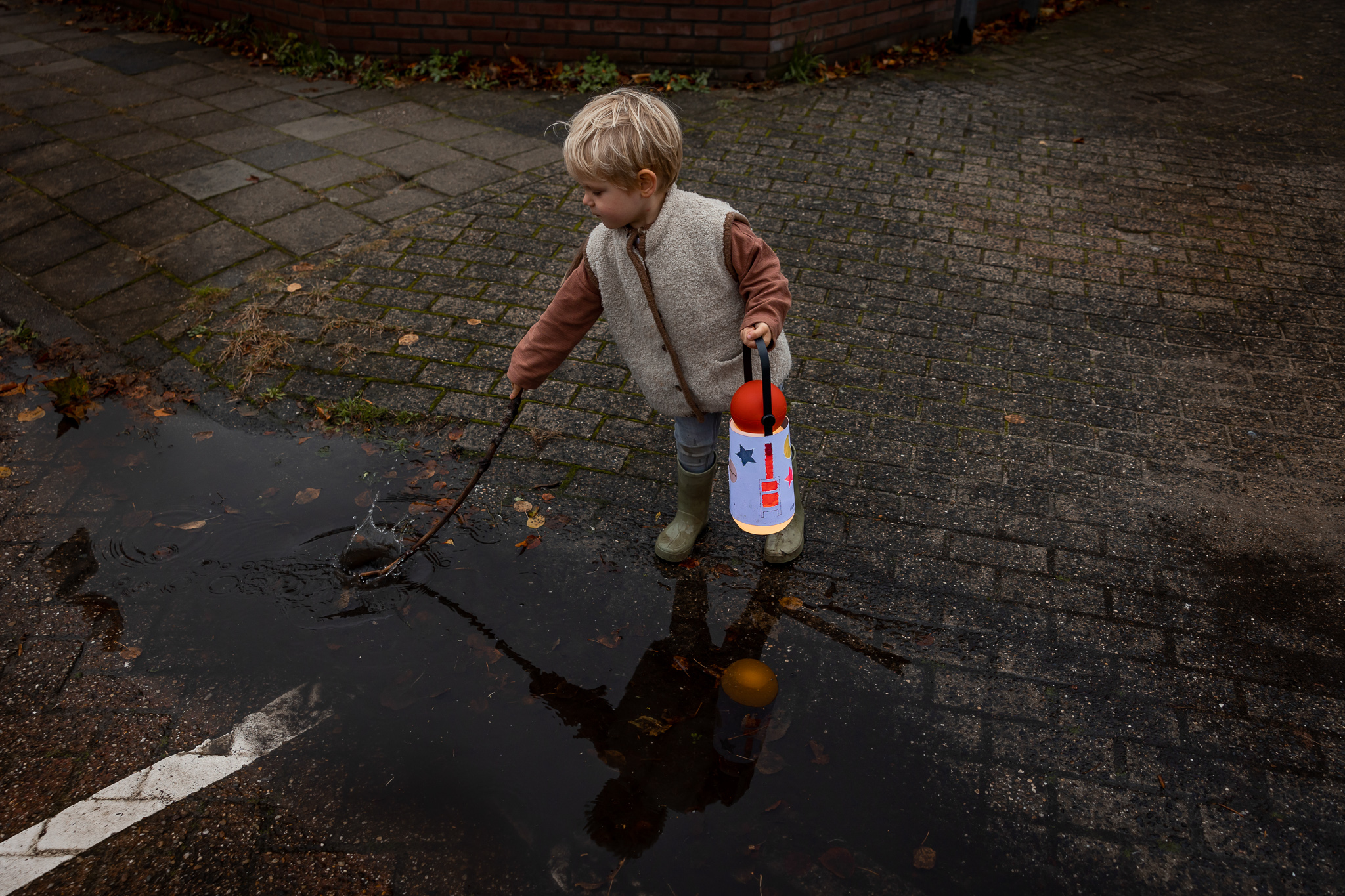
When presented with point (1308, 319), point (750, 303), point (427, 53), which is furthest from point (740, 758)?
point (427, 53)

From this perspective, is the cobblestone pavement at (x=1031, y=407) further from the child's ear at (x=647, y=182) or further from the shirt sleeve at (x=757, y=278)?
the child's ear at (x=647, y=182)

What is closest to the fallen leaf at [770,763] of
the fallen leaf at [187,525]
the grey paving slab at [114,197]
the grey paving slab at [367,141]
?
the fallen leaf at [187,525]

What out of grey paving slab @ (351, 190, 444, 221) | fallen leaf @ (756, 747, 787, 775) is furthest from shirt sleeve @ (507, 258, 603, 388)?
grey paving slab @ (351, 190, 444, 221)

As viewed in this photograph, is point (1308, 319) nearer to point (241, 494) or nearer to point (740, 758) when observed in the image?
point (740, 758)

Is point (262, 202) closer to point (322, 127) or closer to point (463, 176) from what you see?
point (463, 176)

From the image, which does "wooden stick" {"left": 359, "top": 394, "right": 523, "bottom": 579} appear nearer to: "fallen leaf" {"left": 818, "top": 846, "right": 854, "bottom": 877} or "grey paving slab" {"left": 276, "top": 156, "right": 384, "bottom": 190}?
"fallen leaf" {"left": 818, "top": 846, "right": 854, "bottom": 877}

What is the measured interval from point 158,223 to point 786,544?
4324mm

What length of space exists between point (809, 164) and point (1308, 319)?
3.04 meters

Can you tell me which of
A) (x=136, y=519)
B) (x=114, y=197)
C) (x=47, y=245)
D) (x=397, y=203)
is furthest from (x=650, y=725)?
(x=114, y=197)

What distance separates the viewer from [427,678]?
8.61 feet

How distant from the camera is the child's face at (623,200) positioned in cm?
221

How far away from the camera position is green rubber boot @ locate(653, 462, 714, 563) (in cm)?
292

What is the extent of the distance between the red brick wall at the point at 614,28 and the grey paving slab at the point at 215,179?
2238 millimetres

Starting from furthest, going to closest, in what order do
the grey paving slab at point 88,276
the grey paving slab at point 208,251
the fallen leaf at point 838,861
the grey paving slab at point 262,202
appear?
the grey paving slab at point 262,202
the grey paving slab at point 208,251
the grey paving slab at point 88,276
the fallen leaf at point 838,861
